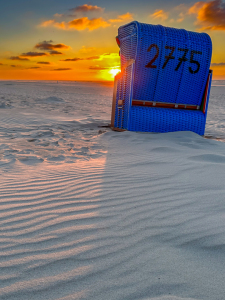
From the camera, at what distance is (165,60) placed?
19.7 ft

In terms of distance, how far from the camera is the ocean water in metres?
1.48

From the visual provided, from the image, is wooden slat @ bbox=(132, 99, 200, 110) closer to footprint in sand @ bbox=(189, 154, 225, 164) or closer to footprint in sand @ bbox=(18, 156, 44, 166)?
footprint in sand @ bbox=(189, 154, 225, 164)

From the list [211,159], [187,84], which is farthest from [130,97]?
[211,159]

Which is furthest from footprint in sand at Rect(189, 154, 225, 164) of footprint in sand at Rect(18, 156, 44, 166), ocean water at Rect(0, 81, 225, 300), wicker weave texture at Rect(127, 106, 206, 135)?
footprint in sand at Rect(18, 156, 44, 166)

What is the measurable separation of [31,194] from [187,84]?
5.20 metres

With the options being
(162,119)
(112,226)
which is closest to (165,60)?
(162,119)

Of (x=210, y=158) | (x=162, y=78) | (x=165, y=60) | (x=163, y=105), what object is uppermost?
(x=165, y=60)

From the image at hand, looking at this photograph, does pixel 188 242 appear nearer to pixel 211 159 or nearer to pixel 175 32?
pixel 211 159

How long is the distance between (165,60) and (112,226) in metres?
5.07

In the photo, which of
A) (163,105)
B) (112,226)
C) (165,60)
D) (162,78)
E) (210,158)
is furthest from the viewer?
(163,105)

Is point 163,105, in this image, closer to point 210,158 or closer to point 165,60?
point 165,60

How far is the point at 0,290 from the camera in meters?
1.42

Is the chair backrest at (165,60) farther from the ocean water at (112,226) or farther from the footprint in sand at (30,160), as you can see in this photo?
the footprint in sand at (30,160)

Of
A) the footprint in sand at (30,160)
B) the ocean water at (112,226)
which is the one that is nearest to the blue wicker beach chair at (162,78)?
the ocean water at (112,226)
